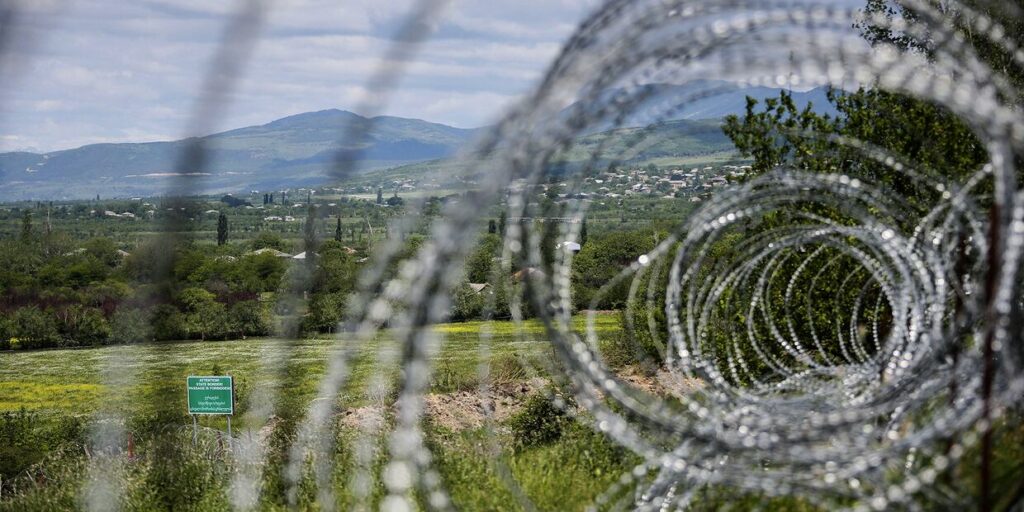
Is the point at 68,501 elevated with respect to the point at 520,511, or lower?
lower

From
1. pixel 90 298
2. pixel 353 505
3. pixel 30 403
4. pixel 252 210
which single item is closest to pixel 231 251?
pixel 90 298

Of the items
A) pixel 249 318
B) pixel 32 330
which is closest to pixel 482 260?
pixel 249 318

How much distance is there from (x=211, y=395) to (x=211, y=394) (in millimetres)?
36

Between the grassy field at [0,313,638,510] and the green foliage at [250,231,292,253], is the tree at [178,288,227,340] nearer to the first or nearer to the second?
the grassy field at [0,313,638,510]

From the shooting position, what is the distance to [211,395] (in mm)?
23516

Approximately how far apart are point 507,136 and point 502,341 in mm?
78565

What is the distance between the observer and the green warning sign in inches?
920

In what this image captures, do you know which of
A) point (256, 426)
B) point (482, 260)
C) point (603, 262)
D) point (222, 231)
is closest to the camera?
point (256, 426)

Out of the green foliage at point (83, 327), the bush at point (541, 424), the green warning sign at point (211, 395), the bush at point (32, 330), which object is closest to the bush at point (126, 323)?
the green foliage at point (83, 327)

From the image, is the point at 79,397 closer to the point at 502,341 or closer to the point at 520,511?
the point at 502,341

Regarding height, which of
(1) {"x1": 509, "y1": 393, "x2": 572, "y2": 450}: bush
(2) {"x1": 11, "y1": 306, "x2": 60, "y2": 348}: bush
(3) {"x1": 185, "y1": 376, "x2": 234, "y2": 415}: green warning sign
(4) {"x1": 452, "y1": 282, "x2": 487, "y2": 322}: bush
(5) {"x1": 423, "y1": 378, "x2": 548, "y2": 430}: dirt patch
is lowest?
(2) {"x1": 11, "y1": 306, "x2": 60, "y2": 348}: bush

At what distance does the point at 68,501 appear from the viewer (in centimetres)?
1512

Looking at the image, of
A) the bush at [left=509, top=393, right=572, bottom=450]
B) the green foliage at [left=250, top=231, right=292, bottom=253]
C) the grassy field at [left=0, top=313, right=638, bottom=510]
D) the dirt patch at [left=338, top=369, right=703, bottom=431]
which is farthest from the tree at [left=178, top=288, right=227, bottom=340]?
the bush at [left=509, top=393, right=572, bottom=450]

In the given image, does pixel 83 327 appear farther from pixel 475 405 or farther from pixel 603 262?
pixel 475 405
